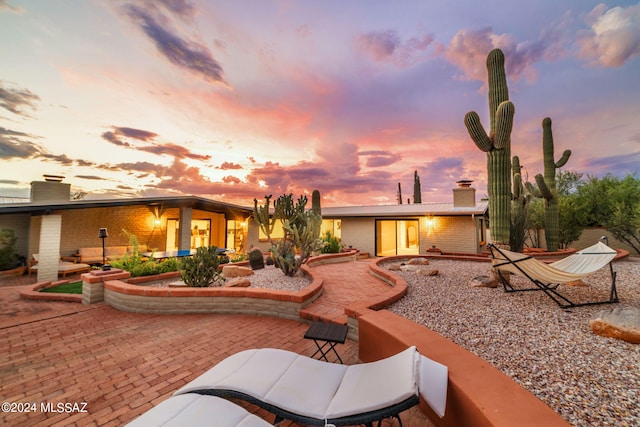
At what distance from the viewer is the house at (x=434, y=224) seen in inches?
527

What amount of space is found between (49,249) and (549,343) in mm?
13877

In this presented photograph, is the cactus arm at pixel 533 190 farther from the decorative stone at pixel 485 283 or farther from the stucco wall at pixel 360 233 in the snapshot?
the decorative stone at pixel 485 283

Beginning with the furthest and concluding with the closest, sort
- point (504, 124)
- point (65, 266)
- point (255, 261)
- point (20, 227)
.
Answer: point (20, 227)
point (65, 266)
point (255, 261)
point (504, 124)

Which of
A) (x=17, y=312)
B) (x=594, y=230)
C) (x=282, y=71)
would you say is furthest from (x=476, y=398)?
(x=594, y=230)

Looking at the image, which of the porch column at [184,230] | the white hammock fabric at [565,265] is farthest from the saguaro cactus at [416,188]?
the porch column at [184,230]

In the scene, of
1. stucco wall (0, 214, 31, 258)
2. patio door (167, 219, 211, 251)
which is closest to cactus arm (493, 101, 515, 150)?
patio door (167, 219, 211, 251)

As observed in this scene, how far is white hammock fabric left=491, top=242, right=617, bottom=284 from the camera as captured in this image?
406cm

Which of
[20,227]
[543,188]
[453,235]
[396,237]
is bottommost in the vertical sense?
[396,237]

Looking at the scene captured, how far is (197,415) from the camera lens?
168cm

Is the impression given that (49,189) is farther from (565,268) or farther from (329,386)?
(565,268)

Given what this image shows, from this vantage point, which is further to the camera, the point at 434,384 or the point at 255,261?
the point at 255,261

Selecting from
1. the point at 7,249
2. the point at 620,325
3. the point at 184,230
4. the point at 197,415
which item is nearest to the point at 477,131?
the point at 620,325

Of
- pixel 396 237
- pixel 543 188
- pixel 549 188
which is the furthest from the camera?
pixel 396 237

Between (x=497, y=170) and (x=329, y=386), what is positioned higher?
(x=497, y=170)
